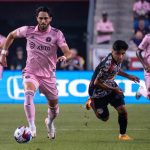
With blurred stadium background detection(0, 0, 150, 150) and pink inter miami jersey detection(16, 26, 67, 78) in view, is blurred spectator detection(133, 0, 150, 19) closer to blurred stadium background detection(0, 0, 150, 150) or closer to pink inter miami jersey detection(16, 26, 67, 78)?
blurred stadium background detection(0, 0, 150, 150)

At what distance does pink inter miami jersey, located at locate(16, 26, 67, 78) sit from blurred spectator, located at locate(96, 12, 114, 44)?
14170 mm

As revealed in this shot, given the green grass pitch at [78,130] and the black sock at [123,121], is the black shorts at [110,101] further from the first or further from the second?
the green grass pitch at [78,130]

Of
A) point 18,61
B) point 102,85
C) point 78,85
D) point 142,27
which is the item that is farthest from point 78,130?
point 142,27

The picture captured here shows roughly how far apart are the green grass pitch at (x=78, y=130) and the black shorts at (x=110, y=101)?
0.60 metres

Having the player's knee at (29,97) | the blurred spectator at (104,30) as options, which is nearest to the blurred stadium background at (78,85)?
the blurred spectator at (104,30)

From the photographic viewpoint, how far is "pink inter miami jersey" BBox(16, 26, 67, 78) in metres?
13.8

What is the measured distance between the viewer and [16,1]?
98.0ft

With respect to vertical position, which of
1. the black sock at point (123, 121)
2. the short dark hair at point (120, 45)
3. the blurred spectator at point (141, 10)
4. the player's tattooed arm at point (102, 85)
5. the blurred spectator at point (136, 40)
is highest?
the blurred spectator at point (141, 10)

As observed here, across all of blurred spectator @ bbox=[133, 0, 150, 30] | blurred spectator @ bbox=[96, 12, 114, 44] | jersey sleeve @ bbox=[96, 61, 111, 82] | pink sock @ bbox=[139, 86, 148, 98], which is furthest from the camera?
blurred spectator @ bbox=[133, 0, 150, 30]

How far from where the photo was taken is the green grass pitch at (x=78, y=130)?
42.1 feet

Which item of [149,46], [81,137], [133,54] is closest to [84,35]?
[133,54]

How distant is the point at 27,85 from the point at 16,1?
16666 millimetres

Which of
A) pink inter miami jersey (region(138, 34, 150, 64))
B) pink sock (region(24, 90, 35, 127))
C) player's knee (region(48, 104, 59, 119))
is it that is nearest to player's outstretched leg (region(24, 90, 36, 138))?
pink sock (region(24, 90, 35, 127))

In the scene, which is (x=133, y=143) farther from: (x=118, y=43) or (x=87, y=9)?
(x=87, y=9)
